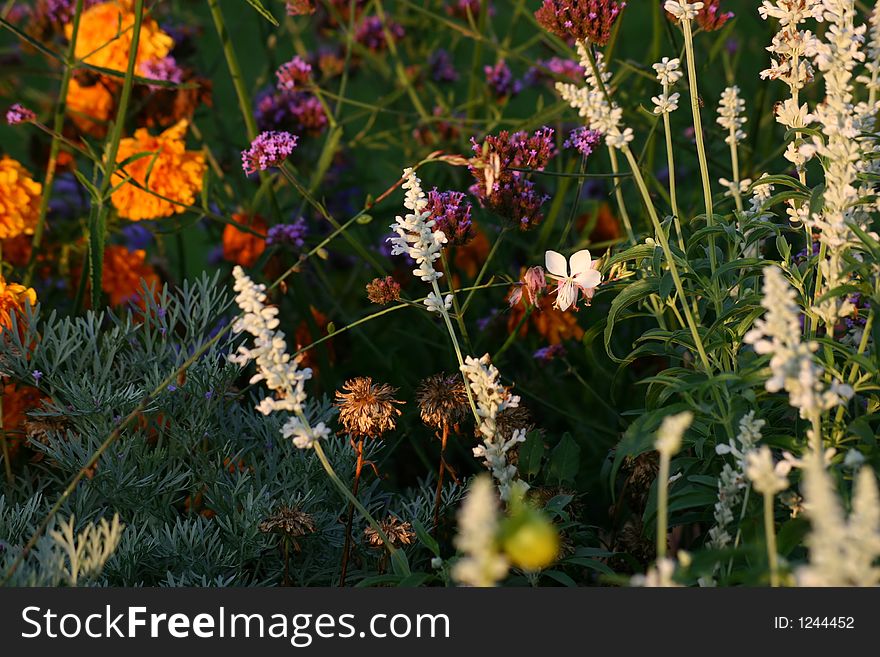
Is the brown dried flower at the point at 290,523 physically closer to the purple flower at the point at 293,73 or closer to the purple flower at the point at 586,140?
the purple flower at the point at 586,140

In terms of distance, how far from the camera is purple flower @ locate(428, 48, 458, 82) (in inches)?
99.0

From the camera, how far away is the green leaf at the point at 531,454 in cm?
144

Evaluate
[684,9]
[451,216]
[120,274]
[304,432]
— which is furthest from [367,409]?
[120,274]

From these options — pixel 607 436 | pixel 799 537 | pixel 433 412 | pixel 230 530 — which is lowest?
pixel 799 537

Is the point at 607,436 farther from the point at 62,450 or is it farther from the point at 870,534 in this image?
the point at 870,534

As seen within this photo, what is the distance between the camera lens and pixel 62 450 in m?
1.53

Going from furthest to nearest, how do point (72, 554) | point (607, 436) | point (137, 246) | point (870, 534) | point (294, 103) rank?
1. point (137, 246)
2. point (294, 103)
3. point (607, 436)
4. point (72, 554)
5. point (870, 534)

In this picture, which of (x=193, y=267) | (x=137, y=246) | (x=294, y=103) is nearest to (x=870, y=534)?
(x=294, y=103)

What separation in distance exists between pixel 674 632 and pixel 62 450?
99 cm

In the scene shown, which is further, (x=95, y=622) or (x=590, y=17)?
(x=590, y=17)

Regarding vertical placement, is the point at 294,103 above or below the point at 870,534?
above

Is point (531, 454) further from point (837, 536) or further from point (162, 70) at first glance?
point (162, 70)

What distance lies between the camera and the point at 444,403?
135cm

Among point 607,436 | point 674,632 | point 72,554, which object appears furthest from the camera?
point 607,436
